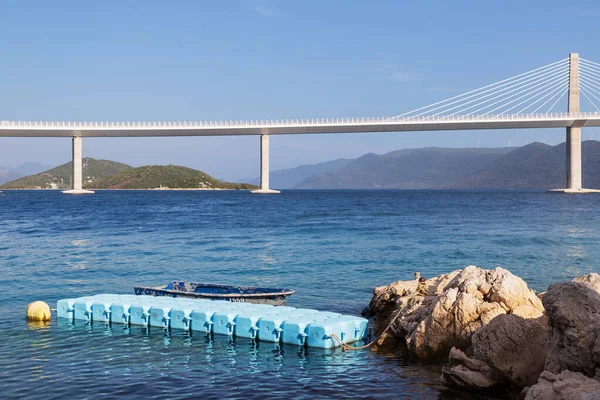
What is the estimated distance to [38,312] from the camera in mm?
12797

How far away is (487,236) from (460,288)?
21287 mm

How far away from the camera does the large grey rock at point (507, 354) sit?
772 cm

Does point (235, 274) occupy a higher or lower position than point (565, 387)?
lower

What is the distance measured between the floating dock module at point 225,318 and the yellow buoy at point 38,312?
0.39m

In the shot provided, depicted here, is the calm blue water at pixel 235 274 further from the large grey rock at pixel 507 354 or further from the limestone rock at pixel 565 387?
the limestone rock at pixel 565 387

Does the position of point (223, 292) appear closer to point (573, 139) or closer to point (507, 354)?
point (507, 354)

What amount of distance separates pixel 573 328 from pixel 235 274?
13432 mm

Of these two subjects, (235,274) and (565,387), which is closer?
(565,387)

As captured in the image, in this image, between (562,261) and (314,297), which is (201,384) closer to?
(314,297)

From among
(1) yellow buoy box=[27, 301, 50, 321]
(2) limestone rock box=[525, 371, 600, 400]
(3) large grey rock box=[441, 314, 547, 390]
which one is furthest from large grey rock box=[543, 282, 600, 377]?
(1) yellow buoy box=[27, 301, 50, 321]

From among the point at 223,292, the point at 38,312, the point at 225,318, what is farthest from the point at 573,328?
the point at 38,312

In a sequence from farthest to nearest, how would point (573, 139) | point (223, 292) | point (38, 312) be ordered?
point (573, 139) → point (223, 292) → point (38, 312)

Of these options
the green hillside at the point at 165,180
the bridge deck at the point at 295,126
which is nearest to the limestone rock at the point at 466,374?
the bridge deck at the point at 295,126

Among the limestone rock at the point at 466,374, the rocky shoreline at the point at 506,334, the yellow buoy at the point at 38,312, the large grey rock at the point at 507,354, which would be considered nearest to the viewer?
the rocky shoreline at the point at 506,334
